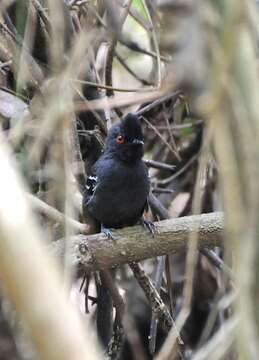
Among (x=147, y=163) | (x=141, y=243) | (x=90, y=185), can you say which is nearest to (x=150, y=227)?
(x=141, y=243)

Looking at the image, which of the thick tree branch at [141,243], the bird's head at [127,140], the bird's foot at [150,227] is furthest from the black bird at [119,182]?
the thick tree branch at [141,243]

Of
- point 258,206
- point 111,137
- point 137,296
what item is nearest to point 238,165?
point 258,206

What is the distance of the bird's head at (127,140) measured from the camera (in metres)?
4.13

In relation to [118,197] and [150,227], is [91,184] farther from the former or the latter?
[150,227]

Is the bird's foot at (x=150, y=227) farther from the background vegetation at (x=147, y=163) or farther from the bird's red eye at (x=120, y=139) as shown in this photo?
the bird's red eye at (x=120, y=139)

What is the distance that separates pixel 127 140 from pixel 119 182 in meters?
0.25

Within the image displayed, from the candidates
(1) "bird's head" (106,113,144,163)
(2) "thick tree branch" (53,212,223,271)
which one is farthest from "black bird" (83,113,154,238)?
(2) "thick tree branch" (53,212,223,271)

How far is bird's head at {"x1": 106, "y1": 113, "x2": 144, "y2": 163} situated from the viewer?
4.13 metres

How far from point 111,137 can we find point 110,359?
1.17m

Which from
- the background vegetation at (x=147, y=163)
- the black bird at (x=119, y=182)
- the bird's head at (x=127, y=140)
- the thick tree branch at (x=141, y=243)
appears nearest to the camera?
the background vegetation at (x=147, y=163)

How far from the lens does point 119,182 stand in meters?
4.35

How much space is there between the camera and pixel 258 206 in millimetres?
1344

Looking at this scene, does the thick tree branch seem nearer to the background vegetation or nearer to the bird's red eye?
the background vegetation

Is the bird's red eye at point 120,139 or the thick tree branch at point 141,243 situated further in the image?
the bird's red eye at point 120,139
